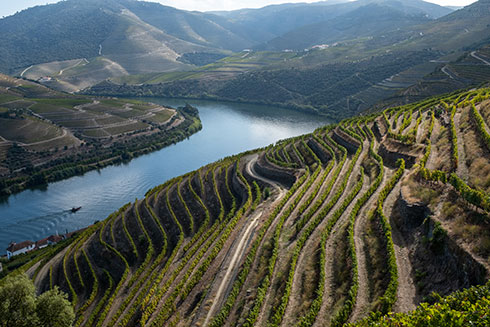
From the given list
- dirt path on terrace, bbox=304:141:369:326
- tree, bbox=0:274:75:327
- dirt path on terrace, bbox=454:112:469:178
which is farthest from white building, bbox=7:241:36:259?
dirt path on terrace, bbox=454:112:469:178

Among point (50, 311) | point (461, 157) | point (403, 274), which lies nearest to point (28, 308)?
point (50, 311)

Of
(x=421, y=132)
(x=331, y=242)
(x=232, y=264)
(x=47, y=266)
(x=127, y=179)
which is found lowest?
(x=47, y=266)


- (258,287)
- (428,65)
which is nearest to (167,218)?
(258,287)

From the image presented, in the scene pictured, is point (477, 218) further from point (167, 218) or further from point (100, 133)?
point (100, 133)

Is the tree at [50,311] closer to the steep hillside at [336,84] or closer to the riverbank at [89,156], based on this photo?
the riverbank at [89,156]

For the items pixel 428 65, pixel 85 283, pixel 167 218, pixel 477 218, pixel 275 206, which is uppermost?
pixel 428 65

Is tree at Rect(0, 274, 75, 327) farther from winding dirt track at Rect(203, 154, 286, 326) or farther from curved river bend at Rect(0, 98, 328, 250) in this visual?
curved river bend at Rect(0, 98, 328, 250)

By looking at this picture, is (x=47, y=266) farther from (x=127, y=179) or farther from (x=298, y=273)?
(x=127, y=179)

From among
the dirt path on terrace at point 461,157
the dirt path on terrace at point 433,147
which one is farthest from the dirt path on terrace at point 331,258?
the dirt path on terrace at point 461,157
